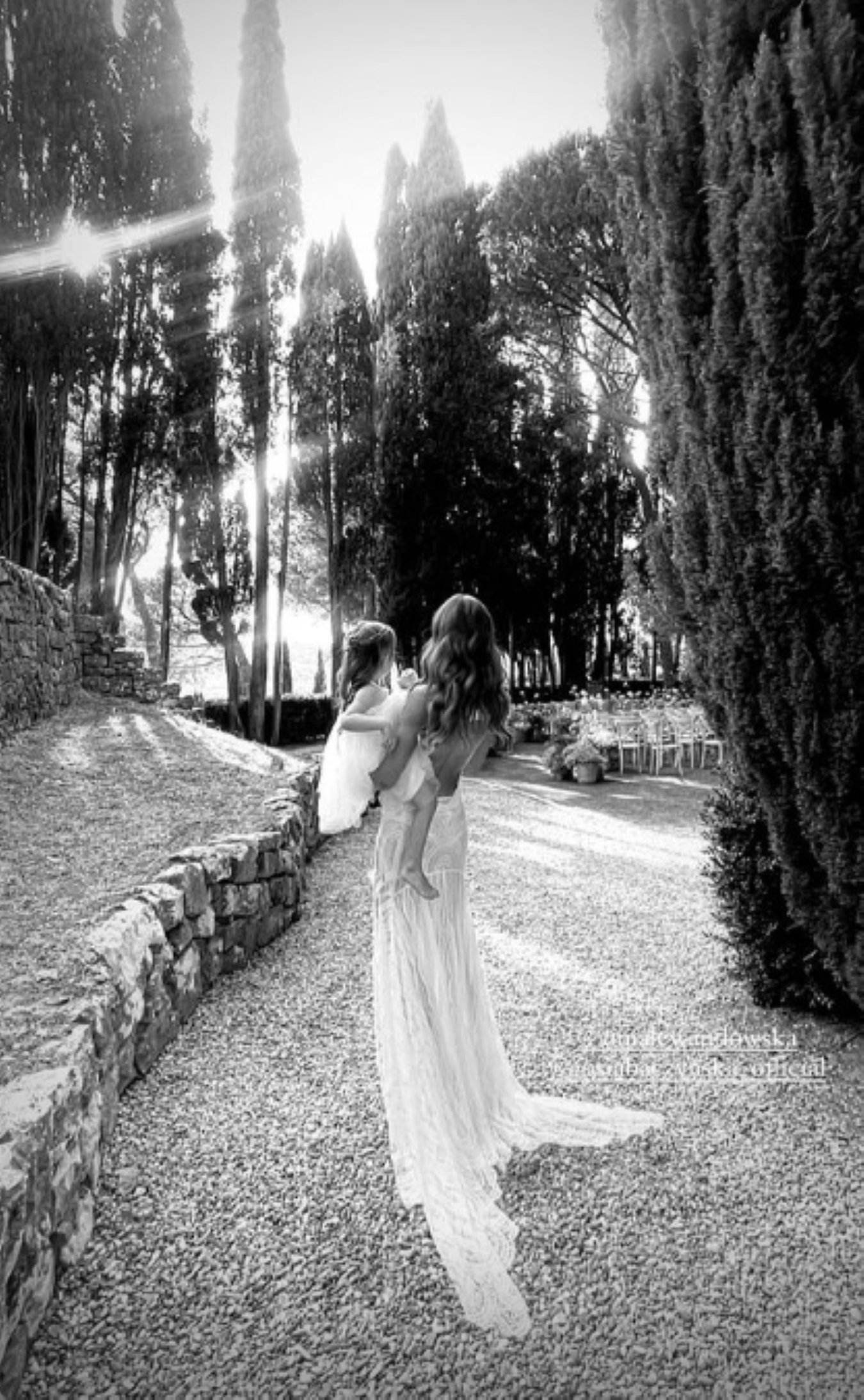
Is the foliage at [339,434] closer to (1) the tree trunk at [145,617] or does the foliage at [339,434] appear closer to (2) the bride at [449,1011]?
(1) the tree trunk at [145,617]

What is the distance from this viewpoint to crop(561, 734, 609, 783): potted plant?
470 inches

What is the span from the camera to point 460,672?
91.4 inches

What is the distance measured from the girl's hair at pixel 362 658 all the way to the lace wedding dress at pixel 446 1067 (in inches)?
18.4

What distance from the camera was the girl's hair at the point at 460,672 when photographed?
7.58 feet

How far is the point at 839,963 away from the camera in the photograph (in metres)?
3.15

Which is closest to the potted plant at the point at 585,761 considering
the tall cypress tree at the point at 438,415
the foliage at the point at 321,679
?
the tall cypress tree at the point at 438,415

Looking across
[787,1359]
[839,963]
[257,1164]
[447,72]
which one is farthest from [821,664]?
[447,72]

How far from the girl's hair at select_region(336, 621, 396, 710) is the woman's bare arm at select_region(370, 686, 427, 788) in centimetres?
44

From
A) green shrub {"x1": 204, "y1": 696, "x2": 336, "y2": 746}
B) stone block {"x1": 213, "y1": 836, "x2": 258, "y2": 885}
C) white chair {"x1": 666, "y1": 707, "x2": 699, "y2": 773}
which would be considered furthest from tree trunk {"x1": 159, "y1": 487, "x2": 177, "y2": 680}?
stone block {"x1": 213, "y1": 836, "x2": 258, "y2": 885}

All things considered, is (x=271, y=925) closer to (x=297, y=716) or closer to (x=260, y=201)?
(x=297, y=716)

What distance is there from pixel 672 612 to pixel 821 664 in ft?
2.51

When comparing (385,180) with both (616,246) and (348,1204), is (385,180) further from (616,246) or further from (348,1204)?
(348,1204)

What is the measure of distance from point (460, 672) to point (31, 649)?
874 cm

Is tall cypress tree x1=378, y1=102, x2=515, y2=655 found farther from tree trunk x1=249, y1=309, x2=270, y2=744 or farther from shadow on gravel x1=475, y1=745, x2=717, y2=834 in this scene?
shadow on gravel x1=475, y1=745, x2=717, y2=834
